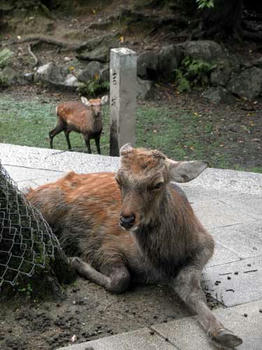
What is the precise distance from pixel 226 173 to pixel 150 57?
7.11 m

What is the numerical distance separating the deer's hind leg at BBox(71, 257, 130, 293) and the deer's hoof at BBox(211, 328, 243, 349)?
0.96m

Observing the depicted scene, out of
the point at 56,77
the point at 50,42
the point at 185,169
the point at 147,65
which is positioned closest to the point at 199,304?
the point at 185,169

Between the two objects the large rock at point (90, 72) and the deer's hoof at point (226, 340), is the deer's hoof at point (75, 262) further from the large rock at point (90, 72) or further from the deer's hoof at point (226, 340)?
the large rock at point (90, 72)

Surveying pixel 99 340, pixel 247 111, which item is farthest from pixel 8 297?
pixel 247 111

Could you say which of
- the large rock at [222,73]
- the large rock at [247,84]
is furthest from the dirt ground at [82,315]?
the large rock at [222,73]

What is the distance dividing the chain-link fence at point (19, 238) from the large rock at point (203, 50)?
32.1ft

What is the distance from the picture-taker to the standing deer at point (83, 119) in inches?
407

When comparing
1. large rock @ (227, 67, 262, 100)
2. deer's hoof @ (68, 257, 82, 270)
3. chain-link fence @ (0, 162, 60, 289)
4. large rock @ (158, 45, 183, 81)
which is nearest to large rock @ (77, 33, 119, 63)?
large rock @ (158, 45, 183, 81)

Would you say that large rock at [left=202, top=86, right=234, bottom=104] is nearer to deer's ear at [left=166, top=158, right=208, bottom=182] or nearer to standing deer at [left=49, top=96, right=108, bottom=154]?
standing deer at [left=49, top=96, right=108, bottom=154]

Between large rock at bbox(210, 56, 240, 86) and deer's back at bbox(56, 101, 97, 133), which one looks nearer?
deer's back at bbox(56, 101, 97, 133)

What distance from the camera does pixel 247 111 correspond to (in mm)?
12969

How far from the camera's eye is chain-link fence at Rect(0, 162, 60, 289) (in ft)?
15.6

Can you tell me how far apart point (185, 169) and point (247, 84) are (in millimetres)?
9295

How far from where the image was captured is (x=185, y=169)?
468 centimetres
